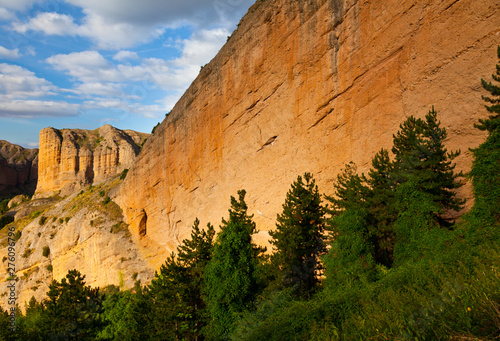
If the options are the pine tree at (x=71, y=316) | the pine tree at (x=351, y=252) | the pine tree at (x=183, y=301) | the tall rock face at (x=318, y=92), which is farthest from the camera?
the pine tree at (x=71, y=316)

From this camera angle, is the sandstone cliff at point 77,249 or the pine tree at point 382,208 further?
the sandstone cliff at point 77,249

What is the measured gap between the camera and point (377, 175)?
46.6 ft

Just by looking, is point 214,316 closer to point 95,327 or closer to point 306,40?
point 95,327

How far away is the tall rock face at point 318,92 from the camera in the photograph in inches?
514

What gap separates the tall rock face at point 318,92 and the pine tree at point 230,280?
5084mm

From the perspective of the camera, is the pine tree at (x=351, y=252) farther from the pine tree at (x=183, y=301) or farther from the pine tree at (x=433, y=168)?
the pine tree at (x=183, y=301)

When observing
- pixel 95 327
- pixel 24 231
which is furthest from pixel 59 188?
pixel 95 327

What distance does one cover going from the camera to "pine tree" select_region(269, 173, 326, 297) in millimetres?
15250

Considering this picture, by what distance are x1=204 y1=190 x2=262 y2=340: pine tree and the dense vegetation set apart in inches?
1.8

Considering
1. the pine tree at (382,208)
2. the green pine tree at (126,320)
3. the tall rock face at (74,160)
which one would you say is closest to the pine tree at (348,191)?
the pine tree at (382,208)

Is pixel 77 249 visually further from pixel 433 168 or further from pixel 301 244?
pixel 433 168

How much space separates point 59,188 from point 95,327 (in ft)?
199

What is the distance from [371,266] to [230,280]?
5.86 metres

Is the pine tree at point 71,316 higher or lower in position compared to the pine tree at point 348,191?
lower
